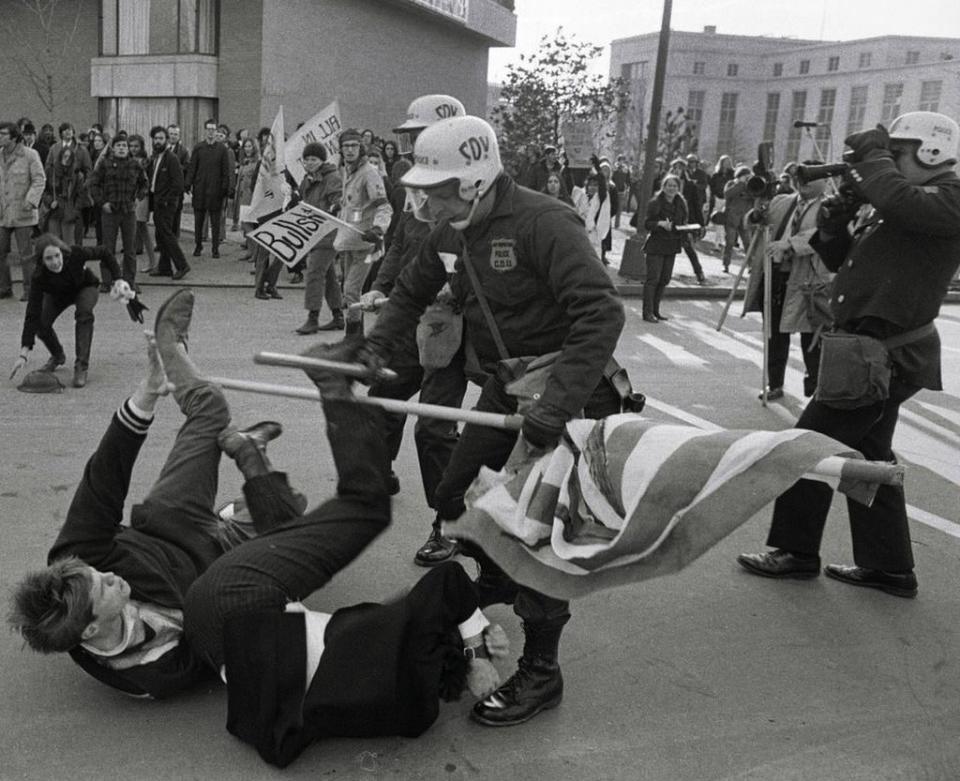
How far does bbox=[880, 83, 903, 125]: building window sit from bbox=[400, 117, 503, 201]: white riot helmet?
265 feet

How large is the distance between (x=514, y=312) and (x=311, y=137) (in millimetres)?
7428

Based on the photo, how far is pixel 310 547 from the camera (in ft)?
10.7

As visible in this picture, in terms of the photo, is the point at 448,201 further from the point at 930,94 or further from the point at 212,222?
the point at 930,94

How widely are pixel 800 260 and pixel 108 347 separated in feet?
18.8

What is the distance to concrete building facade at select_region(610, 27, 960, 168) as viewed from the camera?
7975 cm

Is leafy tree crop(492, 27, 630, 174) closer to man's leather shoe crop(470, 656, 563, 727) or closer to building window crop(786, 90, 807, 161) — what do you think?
man's leather shoe crop(470, 656, 563, 727)

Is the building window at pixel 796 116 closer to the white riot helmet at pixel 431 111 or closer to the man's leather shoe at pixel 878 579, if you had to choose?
the white riot helmet at pixel 431 111

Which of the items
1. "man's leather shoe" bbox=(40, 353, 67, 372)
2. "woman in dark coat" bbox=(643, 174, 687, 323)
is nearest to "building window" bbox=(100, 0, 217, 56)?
"woman in dark coat" bbox=(643, 174, 687, 323)

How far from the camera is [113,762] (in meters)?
2.99

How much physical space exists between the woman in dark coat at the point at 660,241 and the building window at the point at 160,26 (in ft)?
51.9

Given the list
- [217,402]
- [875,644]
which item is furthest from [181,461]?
[875,644]

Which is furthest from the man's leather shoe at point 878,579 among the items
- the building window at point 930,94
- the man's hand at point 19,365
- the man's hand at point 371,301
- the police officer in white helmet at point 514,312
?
the building window at point 930,94

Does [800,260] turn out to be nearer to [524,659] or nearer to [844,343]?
[844,343]

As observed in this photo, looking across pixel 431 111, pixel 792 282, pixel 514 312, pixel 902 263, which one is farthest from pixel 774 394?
pixel 514 312
